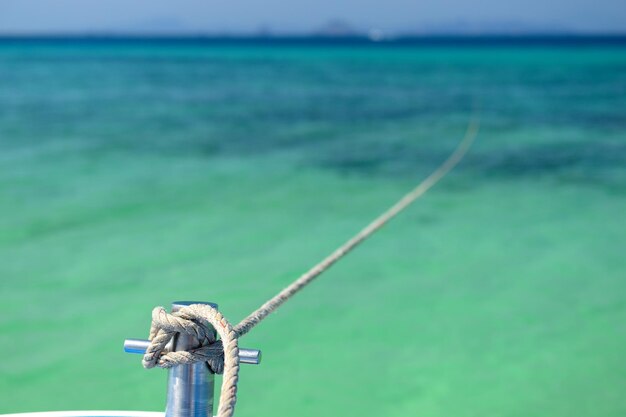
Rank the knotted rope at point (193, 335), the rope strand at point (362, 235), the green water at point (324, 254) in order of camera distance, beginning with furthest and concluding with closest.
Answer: the green water at point (324, 254), the rope strand at point (362, 235), the knotted rope at point (193, 335)

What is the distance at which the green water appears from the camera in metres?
3.15

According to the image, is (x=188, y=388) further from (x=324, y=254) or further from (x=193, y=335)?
(x=324, y=254)

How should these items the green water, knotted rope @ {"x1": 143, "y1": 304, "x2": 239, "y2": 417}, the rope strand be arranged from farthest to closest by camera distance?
the green water
the rope strand
knotted rope @ {"x1": 143, "y1": 304, "x2": 239, "y2": 417}

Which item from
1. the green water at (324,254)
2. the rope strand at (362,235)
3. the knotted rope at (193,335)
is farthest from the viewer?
the green water at (324,254)

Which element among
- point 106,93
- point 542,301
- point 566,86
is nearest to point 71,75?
point 106,93

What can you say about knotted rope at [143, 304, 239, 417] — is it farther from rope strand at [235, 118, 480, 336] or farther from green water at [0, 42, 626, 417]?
green water at [0, 42, 626, 417]

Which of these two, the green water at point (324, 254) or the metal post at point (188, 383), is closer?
the metal post at point (188, 383)

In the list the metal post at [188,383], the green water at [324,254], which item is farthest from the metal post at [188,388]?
the green water at [324,254]

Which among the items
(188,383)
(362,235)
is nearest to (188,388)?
(188,383)

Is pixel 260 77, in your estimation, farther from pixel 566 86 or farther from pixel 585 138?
pixel 585 138

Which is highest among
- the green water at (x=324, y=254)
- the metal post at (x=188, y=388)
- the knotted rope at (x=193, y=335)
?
the knotted rope at (x=193, y=335)

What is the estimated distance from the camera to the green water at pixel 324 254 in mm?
3148

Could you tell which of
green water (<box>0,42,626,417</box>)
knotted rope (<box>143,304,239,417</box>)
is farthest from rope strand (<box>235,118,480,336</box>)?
green water (<box>0,42,626,417</box>)

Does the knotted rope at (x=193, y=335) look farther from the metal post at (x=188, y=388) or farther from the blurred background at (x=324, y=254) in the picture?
the blurred background at (x=324, y=254)
